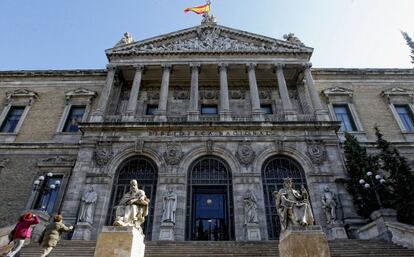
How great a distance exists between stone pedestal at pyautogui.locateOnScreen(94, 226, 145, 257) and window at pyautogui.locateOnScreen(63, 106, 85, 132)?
46.4 ft

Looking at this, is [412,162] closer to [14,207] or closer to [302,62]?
[302,62]

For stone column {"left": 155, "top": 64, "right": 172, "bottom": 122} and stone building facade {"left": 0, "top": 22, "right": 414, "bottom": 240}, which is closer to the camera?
stone building facade {"left": 0, "top": 22, "right": 414, "bottom": 240}

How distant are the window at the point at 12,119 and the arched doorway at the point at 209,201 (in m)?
12.6

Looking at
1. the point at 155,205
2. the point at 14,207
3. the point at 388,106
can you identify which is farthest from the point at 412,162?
the point at 14,207

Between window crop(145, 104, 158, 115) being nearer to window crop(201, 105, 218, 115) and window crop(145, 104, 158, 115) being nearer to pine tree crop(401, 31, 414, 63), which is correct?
window crop(201, 105, 218, 115)

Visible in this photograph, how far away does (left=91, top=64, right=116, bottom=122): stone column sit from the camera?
57.6ft

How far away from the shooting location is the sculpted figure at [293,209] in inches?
291

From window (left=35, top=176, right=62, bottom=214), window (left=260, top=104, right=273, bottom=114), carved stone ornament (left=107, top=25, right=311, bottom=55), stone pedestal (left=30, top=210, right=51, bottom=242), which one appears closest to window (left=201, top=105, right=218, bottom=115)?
window (left=260, top=104, right=273, bottom=114)

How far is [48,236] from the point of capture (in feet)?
25.2

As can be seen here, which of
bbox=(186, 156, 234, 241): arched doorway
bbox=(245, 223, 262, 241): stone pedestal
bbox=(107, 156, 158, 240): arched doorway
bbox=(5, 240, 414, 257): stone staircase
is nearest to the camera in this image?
bbox=(5, 240, 414, 257): stone staircase

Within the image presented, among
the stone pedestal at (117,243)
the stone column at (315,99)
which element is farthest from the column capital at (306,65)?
the stone pedestal at (117,243)

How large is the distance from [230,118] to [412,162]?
36.3 ft

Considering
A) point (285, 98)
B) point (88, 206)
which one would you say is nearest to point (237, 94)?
point (285, 98)

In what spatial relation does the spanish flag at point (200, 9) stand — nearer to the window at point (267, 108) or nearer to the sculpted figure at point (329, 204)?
the window at point (267, 108)
